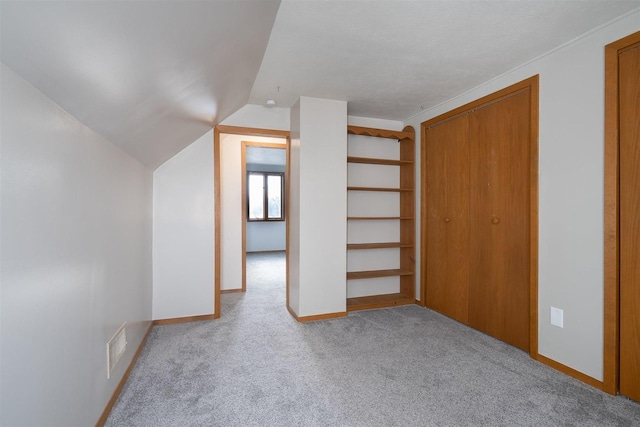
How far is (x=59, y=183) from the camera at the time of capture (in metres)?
1.14

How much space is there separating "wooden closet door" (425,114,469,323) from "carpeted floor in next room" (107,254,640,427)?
393 millimetres

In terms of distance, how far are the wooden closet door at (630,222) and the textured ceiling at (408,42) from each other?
0.42 metres

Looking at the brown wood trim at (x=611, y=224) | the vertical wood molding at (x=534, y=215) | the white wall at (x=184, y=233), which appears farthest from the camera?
the white wall at (x=184, y=233)

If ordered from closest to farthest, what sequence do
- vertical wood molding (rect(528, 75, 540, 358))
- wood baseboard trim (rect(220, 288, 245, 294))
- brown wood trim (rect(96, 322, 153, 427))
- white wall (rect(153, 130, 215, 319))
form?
brown wood trim (rect(96, 322, 153, 427)) < vertical wood molding (rect(528, 75, 540, 358)) < white wall (rect(153, 130, 215, 319)) < wood baseboard trim (rect(220, 288, 245, 294))

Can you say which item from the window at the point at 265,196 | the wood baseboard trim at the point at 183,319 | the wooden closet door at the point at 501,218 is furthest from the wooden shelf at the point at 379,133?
the window at the point at 265,196

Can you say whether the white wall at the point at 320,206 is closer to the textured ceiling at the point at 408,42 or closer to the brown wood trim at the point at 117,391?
the textured ceiling at the point at 408,42

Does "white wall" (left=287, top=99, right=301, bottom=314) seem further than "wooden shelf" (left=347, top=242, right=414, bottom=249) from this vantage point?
No

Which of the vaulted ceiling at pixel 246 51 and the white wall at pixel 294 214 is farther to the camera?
the white wall at pixel 294 214

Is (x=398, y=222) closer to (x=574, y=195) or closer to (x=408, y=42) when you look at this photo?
(x=574, y=195)

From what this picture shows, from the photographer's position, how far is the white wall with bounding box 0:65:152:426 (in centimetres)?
85

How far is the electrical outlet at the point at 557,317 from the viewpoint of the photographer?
2128mm

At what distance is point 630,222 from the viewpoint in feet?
5.84

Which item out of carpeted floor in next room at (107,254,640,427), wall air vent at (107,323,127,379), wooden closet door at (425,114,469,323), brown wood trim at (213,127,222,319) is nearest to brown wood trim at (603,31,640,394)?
carpeted floor in next room at (107,254,640,427)

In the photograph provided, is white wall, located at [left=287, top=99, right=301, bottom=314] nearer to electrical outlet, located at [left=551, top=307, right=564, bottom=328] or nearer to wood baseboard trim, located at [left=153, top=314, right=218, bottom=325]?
wood baseboard trim, located at [left=153, top=314, right=218, bottom=325]
